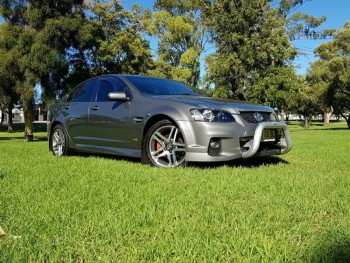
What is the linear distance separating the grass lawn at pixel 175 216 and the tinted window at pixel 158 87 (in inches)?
75.9

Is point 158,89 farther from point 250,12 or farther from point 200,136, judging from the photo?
point 250,12

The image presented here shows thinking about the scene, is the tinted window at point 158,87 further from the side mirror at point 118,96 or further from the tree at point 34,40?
the tree at point 34,40

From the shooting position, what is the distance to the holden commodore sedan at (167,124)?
19.5ft

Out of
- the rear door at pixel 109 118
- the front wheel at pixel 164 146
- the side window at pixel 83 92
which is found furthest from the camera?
the side window at pixel 83 92

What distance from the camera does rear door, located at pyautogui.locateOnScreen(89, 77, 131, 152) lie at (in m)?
6.85

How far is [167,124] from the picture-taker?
20.5ft

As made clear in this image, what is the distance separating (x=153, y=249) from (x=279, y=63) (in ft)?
79.0

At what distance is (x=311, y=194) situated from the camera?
4117 millimetres

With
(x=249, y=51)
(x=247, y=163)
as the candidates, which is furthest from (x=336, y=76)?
(x=247, y=163)

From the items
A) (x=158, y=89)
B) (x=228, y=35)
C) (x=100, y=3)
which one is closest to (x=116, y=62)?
(x=100, y=3)

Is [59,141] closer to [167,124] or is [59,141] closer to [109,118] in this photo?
[109,118]

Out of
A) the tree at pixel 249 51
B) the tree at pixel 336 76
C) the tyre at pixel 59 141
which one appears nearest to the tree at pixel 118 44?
the tree at pixel 249 51

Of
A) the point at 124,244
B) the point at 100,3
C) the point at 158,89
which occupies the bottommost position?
the point at 124,244

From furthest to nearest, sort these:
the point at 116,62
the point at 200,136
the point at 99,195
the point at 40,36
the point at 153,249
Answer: the point at 116,62, the point at 40,36, the point at 200,136, the point at 99,195, the point at 153,249
